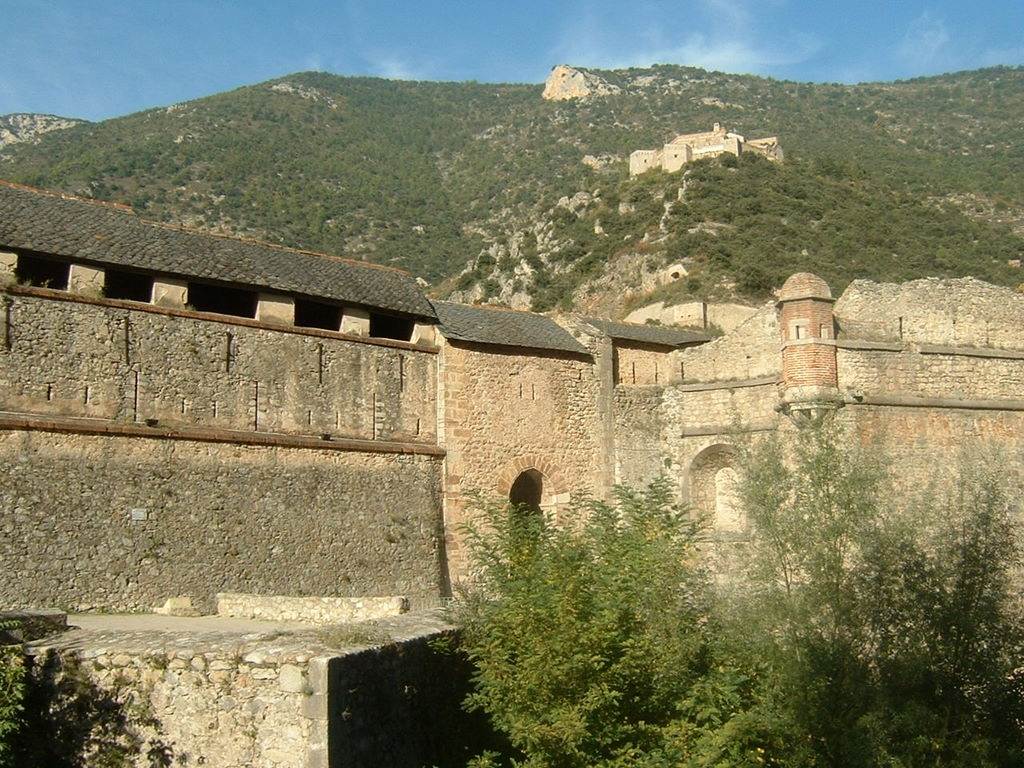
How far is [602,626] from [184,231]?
14930 millimetres

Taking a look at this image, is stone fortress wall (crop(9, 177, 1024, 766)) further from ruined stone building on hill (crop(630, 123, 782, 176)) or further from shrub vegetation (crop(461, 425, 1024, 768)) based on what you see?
ruined stone building on hill (crop(630, 123, 782, 176))

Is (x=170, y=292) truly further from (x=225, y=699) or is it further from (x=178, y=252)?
(x=225, y=699)

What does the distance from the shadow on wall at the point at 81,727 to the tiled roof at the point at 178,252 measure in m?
11.3

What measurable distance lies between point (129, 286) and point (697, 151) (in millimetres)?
65407

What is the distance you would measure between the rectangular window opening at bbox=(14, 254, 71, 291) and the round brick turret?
578 inches

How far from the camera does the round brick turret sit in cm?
2169

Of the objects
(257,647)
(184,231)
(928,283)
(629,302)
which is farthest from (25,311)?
(629,302)

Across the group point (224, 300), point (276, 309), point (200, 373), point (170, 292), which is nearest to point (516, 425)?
point (276, 309)

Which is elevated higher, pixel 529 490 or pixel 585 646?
pixel 529 490

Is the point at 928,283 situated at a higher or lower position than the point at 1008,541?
higher

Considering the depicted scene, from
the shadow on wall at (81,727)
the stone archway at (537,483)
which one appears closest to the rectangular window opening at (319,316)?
the stone archway at (537,483)

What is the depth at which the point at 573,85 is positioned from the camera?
122938mm

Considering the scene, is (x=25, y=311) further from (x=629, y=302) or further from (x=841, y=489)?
(x=629, y=302)

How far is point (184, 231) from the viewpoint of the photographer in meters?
22.5
